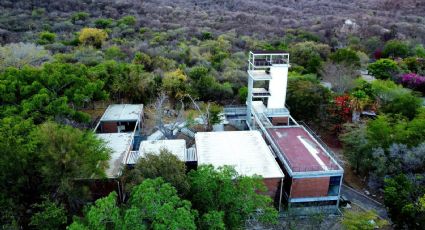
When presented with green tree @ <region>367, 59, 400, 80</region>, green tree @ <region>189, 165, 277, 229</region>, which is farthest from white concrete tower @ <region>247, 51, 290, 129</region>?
green tree @ <region>367, 59, 400, 80</region>

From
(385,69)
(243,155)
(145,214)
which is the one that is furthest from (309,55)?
(145,214)

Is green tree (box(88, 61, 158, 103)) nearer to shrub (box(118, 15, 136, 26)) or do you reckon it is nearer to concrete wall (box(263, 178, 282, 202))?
concrete wall (box(263, 178, 282, 202))

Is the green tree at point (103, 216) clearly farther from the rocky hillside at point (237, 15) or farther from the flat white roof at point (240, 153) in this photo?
the rocky hillside at point (237, 15)

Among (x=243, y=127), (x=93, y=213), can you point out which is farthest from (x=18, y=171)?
(x=243, y=127)

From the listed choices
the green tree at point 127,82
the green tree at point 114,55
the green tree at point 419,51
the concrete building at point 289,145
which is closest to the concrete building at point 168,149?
the concrete building at point 289,145

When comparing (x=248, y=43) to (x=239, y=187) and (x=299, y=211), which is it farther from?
(x=239, y=187)

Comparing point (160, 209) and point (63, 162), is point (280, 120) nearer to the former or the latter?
point (160, 209)
